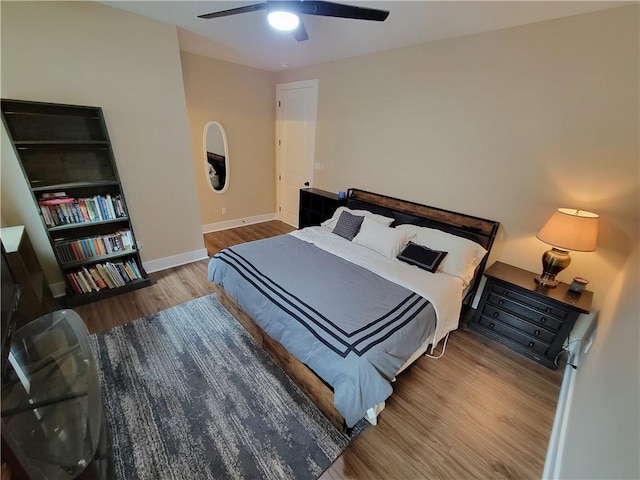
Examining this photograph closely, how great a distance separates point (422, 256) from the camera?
238 cm

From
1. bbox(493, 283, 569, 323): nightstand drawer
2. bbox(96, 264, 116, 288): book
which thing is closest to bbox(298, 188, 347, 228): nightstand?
bbox(493, 283, 569, 323): nightstand drawer

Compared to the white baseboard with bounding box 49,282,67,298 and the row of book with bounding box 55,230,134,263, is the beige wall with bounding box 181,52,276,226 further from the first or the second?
the white baseboard with bounding box 49,282,67,298

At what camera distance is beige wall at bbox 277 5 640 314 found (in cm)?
180

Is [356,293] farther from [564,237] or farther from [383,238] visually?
[564,237]

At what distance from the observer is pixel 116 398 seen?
1659 mm

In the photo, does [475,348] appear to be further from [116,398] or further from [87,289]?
[87,289]

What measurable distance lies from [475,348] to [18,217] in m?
4.16

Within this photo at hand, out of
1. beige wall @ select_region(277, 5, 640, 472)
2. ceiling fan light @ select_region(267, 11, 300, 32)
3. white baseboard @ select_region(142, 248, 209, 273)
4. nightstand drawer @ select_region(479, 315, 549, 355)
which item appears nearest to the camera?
beige wall @ select_region(277, 5, 640, 472)

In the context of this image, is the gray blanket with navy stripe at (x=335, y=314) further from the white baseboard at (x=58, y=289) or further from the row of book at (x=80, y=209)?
the white baseboard at (x=58, y=289)

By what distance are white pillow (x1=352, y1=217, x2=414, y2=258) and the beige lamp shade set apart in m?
1.07

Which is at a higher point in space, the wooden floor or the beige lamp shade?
the beige lamp shade

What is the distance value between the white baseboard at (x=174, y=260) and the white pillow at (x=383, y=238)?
2.10m

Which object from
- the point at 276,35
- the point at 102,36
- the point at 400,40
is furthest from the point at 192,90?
the point at 400,40

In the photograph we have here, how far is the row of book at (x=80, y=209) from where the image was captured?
226 cm
